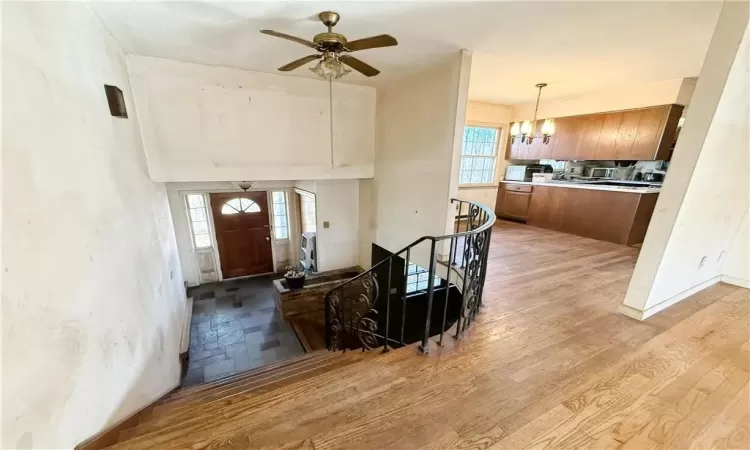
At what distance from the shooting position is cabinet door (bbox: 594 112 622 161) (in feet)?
15.5

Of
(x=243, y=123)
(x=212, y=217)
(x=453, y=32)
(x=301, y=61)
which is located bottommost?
(x=212, y=217)

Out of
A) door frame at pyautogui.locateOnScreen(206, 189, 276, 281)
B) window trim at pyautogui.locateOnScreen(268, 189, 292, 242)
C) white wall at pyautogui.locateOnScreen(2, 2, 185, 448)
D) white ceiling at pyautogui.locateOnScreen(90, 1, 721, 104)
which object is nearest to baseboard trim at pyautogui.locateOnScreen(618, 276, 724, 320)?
white ceiling at pyautogui.locateOnScreen(90, 1, 721, 104)

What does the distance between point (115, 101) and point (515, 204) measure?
6.59 m

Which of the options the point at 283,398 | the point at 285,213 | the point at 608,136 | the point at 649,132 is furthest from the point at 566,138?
the point at 283,398

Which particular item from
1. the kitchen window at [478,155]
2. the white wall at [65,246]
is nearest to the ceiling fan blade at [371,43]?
the white wall at [65,246]

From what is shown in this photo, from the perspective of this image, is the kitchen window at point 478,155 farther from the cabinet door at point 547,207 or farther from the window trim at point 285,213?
the window trim at point 285,213

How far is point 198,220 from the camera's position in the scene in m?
5.82

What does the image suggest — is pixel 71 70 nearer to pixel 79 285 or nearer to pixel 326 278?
pixel 79 285

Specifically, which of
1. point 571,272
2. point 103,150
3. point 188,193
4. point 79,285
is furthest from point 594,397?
point 188,193

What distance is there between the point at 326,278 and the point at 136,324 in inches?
142

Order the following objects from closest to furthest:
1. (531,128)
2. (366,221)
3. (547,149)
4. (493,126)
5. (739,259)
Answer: (739,259) → (531,128) → (366,221) → (547,149) → (493,126)

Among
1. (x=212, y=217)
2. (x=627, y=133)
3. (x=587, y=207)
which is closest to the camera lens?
(x=627, y=133)

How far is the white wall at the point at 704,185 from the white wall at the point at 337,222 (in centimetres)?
450

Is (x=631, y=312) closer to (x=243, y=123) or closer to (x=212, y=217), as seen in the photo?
(x=243, y=123)
